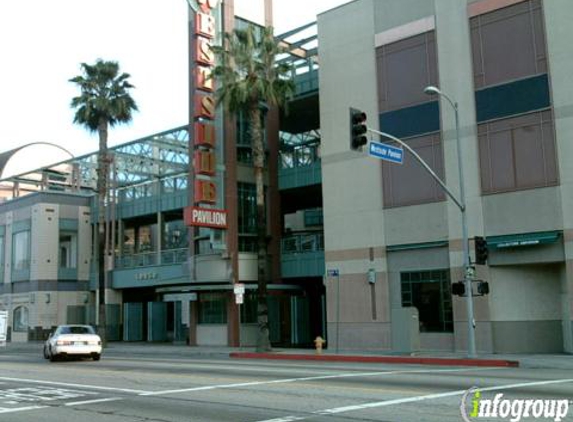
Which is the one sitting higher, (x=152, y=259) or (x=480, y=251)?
(x=152, y=259)

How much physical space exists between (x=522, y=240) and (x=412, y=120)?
7.29 metres

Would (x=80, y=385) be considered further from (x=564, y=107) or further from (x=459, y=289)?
(x=564, y=107)

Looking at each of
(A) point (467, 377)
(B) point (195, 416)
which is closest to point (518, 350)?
(A) point (467, 377)

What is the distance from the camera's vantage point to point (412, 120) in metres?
31.0

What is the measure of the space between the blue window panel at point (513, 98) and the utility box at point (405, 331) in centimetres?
843

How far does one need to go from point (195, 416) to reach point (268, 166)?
2922cm

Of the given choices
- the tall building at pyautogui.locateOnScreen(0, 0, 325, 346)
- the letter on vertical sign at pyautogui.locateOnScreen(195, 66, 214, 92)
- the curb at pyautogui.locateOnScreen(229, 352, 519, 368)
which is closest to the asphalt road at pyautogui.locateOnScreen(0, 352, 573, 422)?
the curb at pyautogui.locateOnScreen(229, 352, 519, 368)

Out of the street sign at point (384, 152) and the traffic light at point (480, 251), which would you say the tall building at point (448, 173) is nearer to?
the traffic light at point (480, 251)

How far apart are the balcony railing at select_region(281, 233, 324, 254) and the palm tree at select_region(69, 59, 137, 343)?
10.2 meters

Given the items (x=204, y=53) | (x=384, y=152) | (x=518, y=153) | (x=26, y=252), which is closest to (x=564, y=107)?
(x=518, y=153)

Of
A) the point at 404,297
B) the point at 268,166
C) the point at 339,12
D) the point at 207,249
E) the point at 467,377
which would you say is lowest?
the point at 467,377

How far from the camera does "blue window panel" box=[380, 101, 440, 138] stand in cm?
3027

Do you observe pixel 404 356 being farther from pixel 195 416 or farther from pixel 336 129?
pixel 195 416

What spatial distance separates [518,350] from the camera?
2770 cm
